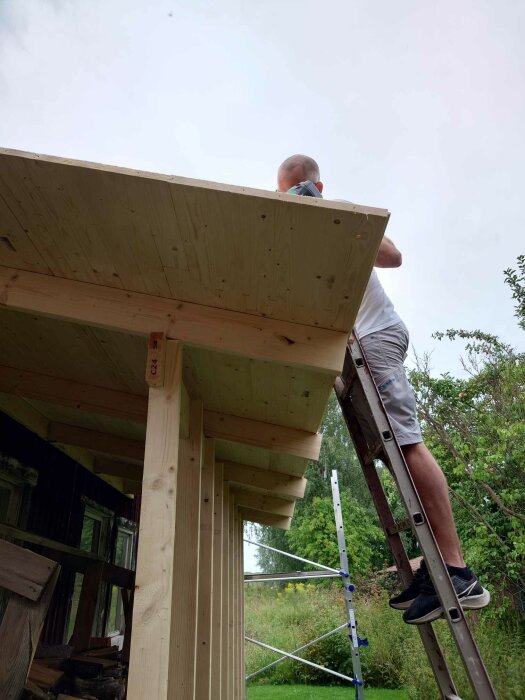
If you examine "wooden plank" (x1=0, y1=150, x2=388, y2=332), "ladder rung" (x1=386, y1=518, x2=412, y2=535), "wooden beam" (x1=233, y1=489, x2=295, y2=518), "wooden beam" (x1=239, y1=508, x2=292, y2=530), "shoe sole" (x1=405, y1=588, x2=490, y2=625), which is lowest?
"shoe sole" (x1=405, y1=588, x2=490, y2=625)

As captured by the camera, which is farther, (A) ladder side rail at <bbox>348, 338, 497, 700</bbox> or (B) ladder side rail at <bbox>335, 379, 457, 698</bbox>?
(B) ladder side rail at <bbox>335, 379, 457, 698</bbox>

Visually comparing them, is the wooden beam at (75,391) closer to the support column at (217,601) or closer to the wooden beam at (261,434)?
the wooden beam at (261,434)

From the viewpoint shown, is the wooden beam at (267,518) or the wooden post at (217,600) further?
the wooden beam at (267,518)

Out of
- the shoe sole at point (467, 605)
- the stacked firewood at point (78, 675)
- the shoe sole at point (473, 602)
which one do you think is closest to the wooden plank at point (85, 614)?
the stacked firewood at point (78, 675)

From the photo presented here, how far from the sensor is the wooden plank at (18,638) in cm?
165

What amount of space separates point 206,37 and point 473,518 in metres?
30.4

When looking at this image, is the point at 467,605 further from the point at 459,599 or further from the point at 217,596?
the point at 217,596

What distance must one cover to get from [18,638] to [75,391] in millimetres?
1725

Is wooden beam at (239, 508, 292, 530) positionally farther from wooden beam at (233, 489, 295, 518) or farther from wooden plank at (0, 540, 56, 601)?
wooden plank at (0, 540, 56, 601)

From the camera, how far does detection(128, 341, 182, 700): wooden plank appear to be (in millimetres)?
1490

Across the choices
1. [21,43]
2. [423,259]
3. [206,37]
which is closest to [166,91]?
[206,37]

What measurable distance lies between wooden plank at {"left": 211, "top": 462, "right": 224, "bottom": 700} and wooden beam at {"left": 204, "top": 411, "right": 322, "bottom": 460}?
1.90ft

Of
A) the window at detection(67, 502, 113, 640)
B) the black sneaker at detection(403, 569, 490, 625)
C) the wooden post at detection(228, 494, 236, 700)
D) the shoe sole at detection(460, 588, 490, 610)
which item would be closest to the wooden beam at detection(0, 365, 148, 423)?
the black sneaker at detection(403, 569, 490, 625)

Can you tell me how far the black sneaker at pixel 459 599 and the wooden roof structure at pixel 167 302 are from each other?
926 mm
